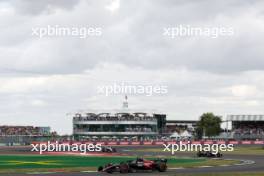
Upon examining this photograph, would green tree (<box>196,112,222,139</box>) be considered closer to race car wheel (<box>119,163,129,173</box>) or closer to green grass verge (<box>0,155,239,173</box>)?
green grass verge (<box>0,155,239,173</box>)

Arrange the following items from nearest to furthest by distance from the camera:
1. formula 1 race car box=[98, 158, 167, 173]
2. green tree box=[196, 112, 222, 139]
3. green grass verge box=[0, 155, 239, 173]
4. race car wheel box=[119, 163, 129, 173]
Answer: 1. formula 1 race car box=[98, 158, 167, 173]
2. race car wheel box=[119, 163, 129, 173]
3. green grass verge box=[0, 155, 239, 173]
4. green tree box=[196, 112, 222, 139]

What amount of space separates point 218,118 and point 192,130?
18830 millimetres

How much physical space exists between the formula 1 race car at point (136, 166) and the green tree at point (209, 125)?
12190 centimetres

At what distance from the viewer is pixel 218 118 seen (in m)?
161

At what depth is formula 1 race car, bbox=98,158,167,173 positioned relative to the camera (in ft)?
117

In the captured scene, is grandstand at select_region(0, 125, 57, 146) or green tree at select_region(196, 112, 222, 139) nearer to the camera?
grandstand at select_region(0, 125, 57, 146)

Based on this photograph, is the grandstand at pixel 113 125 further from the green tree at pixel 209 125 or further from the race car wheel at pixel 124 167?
the race car wheel at pixel 124 167

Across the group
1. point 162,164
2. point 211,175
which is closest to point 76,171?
point 162,164

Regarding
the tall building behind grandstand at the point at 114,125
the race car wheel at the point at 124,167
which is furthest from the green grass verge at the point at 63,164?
the tall building behind grandstand at the point at 114,125

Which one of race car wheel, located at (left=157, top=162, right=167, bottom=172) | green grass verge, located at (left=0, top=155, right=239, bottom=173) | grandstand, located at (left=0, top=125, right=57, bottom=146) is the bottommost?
green grass verge, located at (left=0, top=155, right=239, bottom=173)

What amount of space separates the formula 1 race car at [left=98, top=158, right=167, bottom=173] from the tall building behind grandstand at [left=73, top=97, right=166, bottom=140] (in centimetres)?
10199

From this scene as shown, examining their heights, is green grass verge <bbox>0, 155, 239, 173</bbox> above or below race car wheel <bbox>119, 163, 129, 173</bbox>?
below

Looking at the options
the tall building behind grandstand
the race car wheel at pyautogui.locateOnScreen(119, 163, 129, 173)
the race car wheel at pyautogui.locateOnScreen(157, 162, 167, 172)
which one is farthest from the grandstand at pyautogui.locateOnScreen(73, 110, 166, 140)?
the race car wheel at pyautogui.locateOnScreen(119, 163, 129, 173)

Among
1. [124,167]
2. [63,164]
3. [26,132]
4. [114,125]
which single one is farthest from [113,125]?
[124,167]
